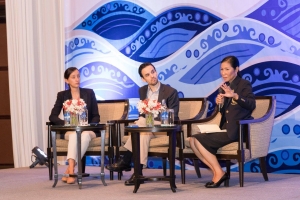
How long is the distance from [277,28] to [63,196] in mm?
3132

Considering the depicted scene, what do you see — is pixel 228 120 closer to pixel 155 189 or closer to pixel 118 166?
pixel 155 189

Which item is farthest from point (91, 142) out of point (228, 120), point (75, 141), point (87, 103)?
point (228, 120)

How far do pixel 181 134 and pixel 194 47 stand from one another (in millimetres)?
1806

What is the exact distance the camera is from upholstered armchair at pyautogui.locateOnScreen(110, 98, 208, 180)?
6.32 meters

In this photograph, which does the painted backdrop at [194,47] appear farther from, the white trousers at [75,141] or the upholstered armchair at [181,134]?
the white trousers at [75,141]

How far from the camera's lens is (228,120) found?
6.18 meters

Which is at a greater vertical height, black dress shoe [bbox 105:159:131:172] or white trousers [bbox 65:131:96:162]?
white trousers [bbox 65:131:96:162]

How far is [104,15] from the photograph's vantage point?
865 centimetres

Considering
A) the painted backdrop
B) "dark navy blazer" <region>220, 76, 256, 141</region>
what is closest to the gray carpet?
"dark navy blazer" <region>220, 76, 256, 141</region>

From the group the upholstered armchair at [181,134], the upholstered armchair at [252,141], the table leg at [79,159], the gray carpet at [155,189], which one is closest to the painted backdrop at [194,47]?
the upholstered armchair at [181,134]

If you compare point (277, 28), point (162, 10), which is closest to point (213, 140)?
point (277, 28)

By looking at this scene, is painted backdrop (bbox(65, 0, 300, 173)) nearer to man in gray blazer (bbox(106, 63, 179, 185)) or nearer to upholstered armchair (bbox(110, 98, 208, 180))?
upholstered armchair (bbox(110, 98, 208, 180))

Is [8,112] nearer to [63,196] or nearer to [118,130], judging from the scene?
[118,130]

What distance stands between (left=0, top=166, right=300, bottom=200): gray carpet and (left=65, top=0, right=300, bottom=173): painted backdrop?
2.79ft
